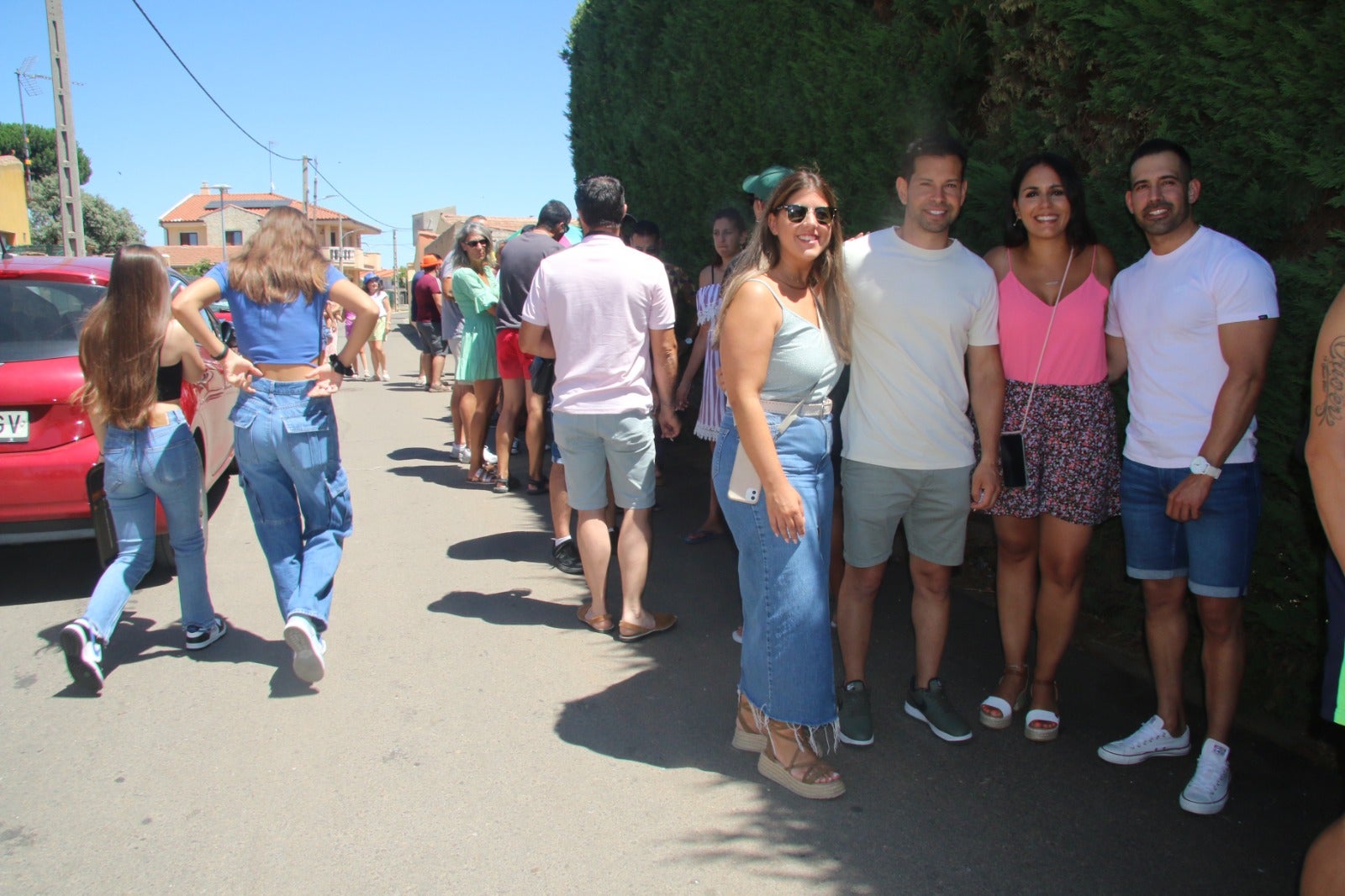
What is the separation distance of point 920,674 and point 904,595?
4.79 ft

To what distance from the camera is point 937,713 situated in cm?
361

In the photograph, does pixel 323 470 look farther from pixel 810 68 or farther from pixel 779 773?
pixel 810 68

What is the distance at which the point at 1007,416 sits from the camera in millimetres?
3523

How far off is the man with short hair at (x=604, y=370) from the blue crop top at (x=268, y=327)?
1.00 metres

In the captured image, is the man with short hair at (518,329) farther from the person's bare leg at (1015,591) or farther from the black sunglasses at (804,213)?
the person's bare leg at (1015,591)

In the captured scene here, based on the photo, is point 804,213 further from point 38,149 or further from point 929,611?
point 38,149

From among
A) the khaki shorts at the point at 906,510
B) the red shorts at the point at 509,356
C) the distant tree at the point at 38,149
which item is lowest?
the khaki shorts at the point at 906,510

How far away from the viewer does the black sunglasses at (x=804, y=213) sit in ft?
10.3

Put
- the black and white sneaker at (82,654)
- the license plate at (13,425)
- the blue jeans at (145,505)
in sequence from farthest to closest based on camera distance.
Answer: the license plate at (13,425)
the blue jeans at (145,505)
the black and white sneaker at (82,654)

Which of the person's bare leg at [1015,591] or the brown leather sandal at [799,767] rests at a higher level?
the person's bare leg at [1015,591]

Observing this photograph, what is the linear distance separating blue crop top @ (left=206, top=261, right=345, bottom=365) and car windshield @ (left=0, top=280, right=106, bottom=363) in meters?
1.56

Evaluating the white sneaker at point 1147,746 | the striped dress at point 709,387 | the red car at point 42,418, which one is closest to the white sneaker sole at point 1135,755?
the white sneaker at point 1147,746

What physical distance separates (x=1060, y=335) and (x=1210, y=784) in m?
1.53

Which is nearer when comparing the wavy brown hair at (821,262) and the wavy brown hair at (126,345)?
the wavy brown hair at (821,262)
